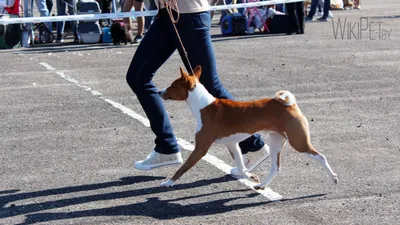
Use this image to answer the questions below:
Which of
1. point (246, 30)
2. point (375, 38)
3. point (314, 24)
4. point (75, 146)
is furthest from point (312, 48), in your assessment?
point (75, 146)

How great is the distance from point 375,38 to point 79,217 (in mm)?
12213

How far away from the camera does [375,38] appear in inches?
651

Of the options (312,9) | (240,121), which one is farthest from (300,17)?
(240,121)

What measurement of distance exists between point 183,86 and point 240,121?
→ 50cm

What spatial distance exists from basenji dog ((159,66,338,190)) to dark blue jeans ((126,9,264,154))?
0.85ft

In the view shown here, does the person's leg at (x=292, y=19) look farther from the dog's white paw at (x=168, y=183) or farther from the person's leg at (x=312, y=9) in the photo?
the dog's white paw at (x=168, y=183)

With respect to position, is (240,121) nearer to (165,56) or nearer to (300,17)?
(165,56)

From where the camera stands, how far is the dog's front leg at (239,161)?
6029mm

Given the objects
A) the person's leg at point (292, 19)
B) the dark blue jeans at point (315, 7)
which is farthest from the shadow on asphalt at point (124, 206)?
the dark blue jeans at point (315, 7)

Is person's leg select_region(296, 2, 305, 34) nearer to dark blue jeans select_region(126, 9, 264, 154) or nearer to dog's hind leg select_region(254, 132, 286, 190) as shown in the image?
dark blue jeans select_region(126, 9, 264, 154)

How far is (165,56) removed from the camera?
6.26m

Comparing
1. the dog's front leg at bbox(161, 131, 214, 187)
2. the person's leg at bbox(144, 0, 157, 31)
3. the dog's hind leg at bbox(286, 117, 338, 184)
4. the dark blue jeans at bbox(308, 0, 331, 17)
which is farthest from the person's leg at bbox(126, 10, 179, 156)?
the dark blue jeans at bbox(308, 0, 331, 17)

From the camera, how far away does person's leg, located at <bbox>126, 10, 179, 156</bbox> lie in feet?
20.2

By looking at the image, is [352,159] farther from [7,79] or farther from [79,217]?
[7,79]
